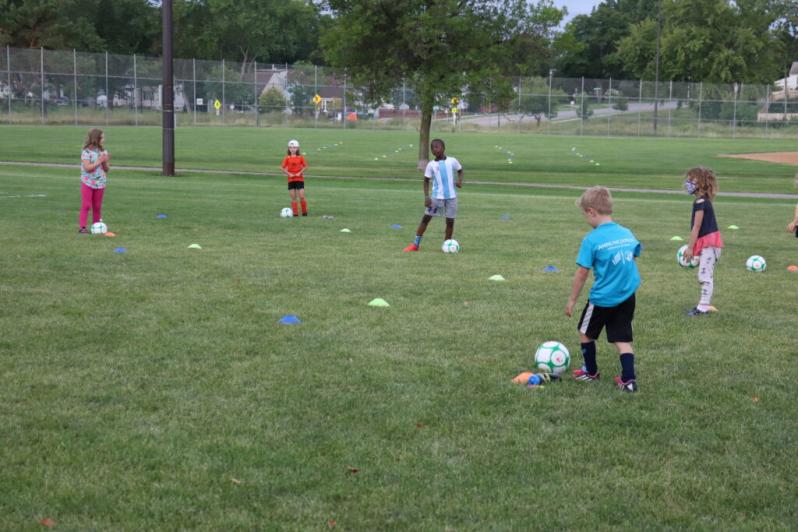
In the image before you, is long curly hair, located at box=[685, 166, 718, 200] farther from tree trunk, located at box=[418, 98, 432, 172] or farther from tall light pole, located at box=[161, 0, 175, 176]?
tree trunk, located at box=[418, 98, 432, 172]

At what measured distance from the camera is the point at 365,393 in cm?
613

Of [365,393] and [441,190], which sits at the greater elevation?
[441,190]

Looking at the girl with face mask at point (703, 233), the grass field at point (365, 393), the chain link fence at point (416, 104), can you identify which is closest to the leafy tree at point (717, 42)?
the chain link fence at point (416, 104)

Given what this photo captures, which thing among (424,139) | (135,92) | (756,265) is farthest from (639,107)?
(756,265)

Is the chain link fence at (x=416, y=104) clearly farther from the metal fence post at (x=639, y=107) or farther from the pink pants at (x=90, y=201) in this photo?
the pink pants at (x=90, y=201)

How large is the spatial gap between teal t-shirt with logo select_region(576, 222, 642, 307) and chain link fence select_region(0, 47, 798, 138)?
55.5 m

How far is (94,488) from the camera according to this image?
4.47m

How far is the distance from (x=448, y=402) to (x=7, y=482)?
262 centimetres

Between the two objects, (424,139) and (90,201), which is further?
(424,139)

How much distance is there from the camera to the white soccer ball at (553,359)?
6566mm

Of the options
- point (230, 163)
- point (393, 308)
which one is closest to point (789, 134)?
point (230, 163)

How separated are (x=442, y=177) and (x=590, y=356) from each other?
7081mm

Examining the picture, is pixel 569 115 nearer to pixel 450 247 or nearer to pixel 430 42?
pixel 430 42

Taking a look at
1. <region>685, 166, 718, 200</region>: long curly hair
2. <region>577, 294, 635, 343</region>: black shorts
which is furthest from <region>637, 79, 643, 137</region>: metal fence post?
<region>577, 294, 635, 343</region>: black shorts
